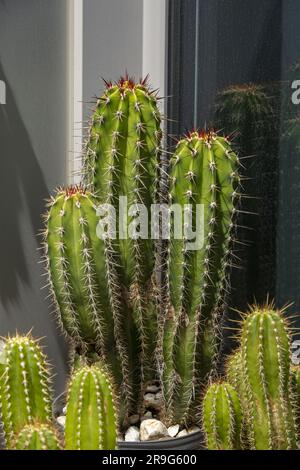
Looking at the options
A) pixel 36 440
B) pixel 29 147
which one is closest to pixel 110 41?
pixel 29 147

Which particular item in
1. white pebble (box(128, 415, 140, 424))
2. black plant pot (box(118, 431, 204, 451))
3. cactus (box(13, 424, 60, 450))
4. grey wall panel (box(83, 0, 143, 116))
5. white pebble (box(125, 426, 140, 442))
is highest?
grey wall panel (box(83, 0, 143, 116))

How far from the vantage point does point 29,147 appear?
234 cm

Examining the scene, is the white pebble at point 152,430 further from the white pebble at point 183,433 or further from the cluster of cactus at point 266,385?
the cluster of cactus at point 266,385

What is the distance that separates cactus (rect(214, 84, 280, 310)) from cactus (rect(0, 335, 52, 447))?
1.03 meters

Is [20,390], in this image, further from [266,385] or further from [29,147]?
[29,147]

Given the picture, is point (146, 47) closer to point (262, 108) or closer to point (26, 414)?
point (262, 108)

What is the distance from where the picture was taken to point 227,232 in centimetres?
203

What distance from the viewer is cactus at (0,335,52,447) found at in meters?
1.67

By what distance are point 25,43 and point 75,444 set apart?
1.36 m

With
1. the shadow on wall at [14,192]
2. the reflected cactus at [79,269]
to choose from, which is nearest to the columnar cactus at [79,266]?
the reflected cactus at [79,269]

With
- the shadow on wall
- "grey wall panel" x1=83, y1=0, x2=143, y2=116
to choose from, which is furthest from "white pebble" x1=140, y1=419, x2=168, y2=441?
"grey wall panel" x1=83, y1=0, x2=143, y2=116

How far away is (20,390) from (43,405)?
71 millimetres

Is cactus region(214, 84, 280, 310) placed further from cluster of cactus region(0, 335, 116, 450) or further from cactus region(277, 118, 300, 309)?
cluster of cactus region(0, 335, 116, 450)

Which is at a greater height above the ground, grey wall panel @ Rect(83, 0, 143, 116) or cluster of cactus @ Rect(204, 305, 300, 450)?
grey wall panel @ Rect(83, 0, 143, 116)
